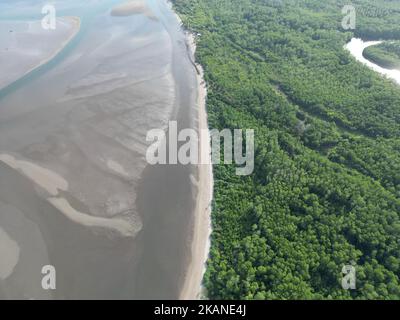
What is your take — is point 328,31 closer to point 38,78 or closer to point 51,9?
point 38,78

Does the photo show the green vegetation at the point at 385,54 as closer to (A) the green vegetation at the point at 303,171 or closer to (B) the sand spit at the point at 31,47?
(A) the green vegetation at the point at 303,171

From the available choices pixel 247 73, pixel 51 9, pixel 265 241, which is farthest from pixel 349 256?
pixel 51 9

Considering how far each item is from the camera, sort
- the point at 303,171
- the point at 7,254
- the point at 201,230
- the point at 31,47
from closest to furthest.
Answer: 1. the point at 7,254
2. the point at 201,230
3. the point at 303,171
4. the point at 31,47

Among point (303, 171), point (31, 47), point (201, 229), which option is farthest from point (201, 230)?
point (31, 47)

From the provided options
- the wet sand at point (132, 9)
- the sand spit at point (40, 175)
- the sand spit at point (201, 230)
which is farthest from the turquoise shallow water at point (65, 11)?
the sand spit at point (201, 230)

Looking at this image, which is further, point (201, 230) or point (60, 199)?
point (60, 199)

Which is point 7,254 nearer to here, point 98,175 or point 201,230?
point 98,175
